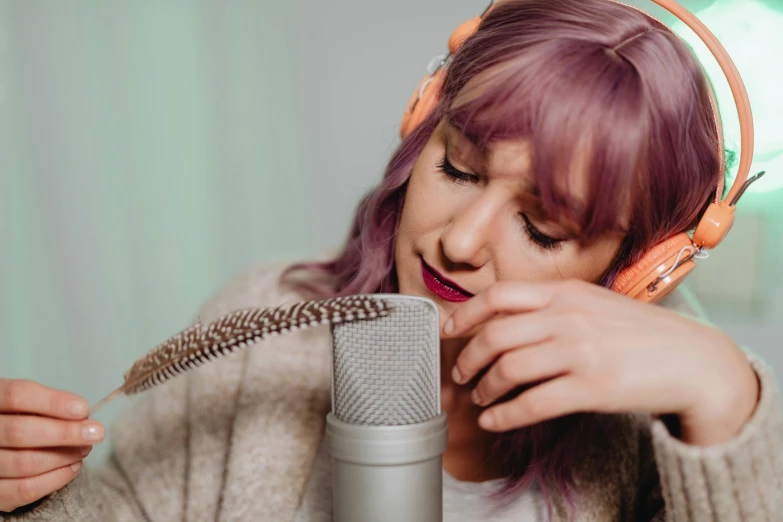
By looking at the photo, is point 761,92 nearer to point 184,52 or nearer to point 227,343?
point 227,343

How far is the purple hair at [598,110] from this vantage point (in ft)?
2.29

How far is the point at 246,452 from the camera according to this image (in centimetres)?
93

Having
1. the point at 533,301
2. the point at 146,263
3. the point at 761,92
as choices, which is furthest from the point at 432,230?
the point at 146,263

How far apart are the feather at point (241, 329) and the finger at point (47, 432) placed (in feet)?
0.13

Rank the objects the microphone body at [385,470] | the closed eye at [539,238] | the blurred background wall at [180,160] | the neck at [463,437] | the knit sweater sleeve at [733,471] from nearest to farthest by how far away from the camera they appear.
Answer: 1. the microphone body at [385,470]
2. the knit sweater sleeve at [733,471]
3. the closed eye at [539,238]
4. the neck at [463,437]
5. the blurred background wall at [180,160]

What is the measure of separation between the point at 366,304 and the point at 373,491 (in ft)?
0.45

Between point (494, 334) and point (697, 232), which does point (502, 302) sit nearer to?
point (494, 334)

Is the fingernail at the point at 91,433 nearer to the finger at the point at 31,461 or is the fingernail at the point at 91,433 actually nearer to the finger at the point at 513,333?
the finger at the point at 31,461

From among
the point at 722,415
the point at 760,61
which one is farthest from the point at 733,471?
the point at 760,61

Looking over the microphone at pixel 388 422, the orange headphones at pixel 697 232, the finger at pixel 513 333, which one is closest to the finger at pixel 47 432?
the microphone at pixel 388 422

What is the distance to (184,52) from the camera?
1.87 metres

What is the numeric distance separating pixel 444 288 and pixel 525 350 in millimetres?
210

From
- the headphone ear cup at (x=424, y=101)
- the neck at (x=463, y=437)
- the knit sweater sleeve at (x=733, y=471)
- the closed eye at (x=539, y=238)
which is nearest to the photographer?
the knit sweater sleeve at (x=733, y=471)

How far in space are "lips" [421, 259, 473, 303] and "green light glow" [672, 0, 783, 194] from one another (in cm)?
67
